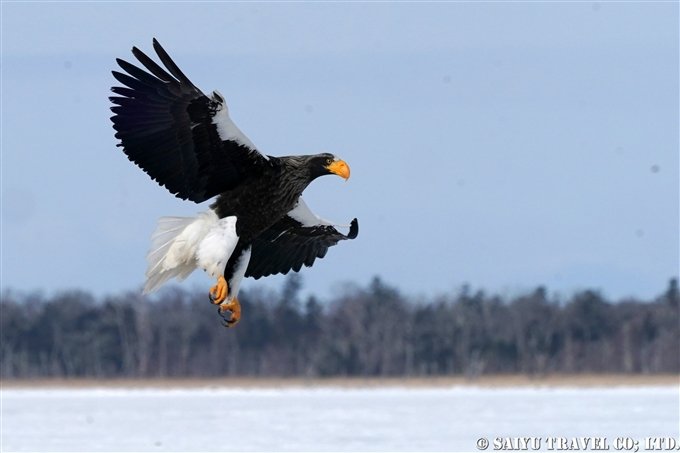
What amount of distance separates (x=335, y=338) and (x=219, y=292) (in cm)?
3327

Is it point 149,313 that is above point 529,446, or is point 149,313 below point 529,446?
above

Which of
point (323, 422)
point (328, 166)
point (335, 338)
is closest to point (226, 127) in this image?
point (328, 166)

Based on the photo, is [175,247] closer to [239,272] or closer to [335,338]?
[239,272]

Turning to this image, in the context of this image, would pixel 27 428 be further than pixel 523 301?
No

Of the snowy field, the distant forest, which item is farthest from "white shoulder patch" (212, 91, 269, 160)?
the distant forest

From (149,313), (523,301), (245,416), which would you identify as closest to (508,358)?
(523,301)

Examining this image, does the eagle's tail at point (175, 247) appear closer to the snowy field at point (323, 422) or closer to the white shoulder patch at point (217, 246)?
the white shoulder patch at point (217, 246)

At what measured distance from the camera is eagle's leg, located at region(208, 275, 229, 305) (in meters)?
8.69

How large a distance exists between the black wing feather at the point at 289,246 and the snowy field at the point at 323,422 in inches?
181

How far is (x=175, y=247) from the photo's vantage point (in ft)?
30.4

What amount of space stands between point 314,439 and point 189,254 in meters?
6.66

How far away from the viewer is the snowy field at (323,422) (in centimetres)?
1519

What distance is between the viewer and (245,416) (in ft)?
63.7

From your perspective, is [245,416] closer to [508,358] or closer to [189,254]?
[189,254]
